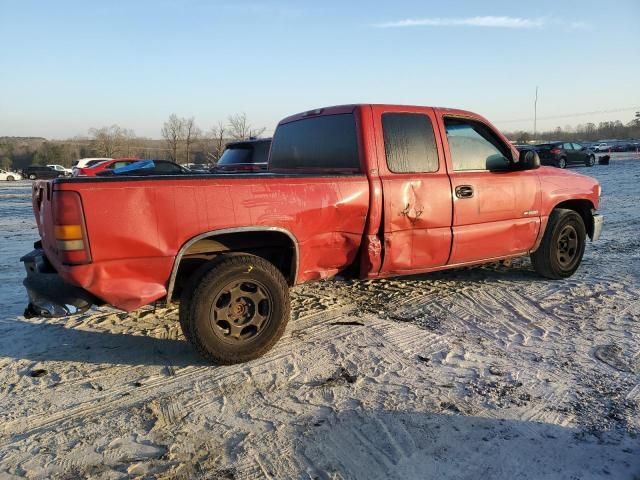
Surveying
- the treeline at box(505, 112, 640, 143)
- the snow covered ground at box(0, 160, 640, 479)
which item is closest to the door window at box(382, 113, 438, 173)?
the snow covered ground at box(0, 160, 640, 479)

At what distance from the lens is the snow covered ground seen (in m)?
2.50

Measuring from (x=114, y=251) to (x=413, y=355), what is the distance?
2293 millimetres

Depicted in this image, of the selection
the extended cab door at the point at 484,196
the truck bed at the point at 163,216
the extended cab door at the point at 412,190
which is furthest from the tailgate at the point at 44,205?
the extended cab door at the point at 484,196

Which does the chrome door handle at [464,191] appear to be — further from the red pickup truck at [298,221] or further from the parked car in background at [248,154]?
the parked car in background at [248,154]

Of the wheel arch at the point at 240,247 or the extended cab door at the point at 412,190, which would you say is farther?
the extended cab door at the point at 412,190

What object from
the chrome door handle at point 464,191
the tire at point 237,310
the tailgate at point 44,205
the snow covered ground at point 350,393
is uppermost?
the tailgate at point 44,205

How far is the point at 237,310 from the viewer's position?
364 centimetres

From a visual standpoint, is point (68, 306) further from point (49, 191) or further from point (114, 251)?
point (49, 191)

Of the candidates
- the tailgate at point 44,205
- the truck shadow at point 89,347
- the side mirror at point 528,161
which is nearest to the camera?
the tailgate at point 44,205

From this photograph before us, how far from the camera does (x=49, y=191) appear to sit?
127 inches

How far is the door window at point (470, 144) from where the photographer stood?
4.76 meters

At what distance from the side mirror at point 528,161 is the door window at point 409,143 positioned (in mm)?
1035

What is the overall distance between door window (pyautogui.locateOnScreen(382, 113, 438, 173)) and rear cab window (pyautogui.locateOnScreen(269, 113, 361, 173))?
0.31 meters

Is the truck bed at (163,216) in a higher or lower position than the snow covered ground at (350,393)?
higher
